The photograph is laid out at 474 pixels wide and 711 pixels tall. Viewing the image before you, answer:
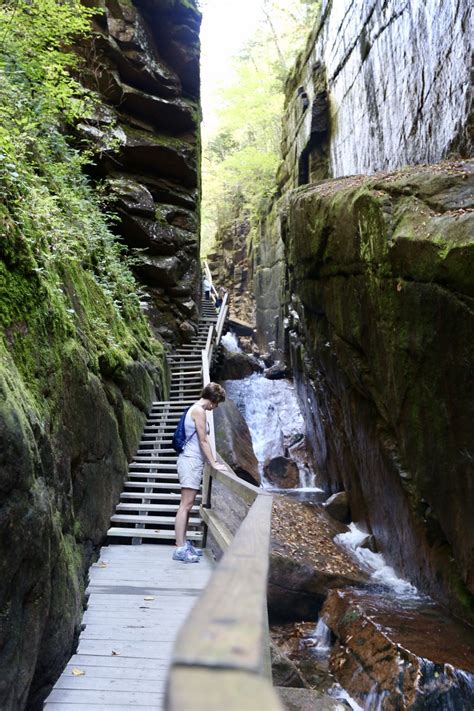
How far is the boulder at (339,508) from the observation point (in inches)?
457

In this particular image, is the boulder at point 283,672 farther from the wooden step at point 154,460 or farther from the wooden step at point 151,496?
the wooden step at point 154,460

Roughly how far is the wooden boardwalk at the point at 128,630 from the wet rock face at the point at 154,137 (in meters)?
11.9

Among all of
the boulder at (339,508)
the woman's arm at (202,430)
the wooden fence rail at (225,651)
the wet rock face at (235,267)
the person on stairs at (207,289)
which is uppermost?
the wet rock face at (235,267)

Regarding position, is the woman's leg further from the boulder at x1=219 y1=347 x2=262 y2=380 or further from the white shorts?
the boulder at x1=219 y1=347 x2=262 y2=380

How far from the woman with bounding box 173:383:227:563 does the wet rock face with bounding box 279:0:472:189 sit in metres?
5.58

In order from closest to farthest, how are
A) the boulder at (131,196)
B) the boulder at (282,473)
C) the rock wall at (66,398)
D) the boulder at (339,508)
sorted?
the rock wall at (66,398), the boulder at (339,508), the boulder at (282,473), the boulder at (131,196)

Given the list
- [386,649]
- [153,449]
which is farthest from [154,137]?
[386,649]

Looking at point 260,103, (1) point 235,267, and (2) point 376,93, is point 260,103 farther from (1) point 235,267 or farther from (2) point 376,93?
(2) point 376,93

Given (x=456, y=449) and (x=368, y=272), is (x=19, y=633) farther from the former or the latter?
(x=368, y=272)

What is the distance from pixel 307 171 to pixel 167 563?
17.5 m

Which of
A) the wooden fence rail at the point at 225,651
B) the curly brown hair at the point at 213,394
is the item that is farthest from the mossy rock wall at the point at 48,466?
the wooden fence rail at the point at 225,651

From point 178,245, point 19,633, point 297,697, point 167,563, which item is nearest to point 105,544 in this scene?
point 167,563

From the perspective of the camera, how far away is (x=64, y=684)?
12.6 feet

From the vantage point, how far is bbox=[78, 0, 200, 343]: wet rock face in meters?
17.3
